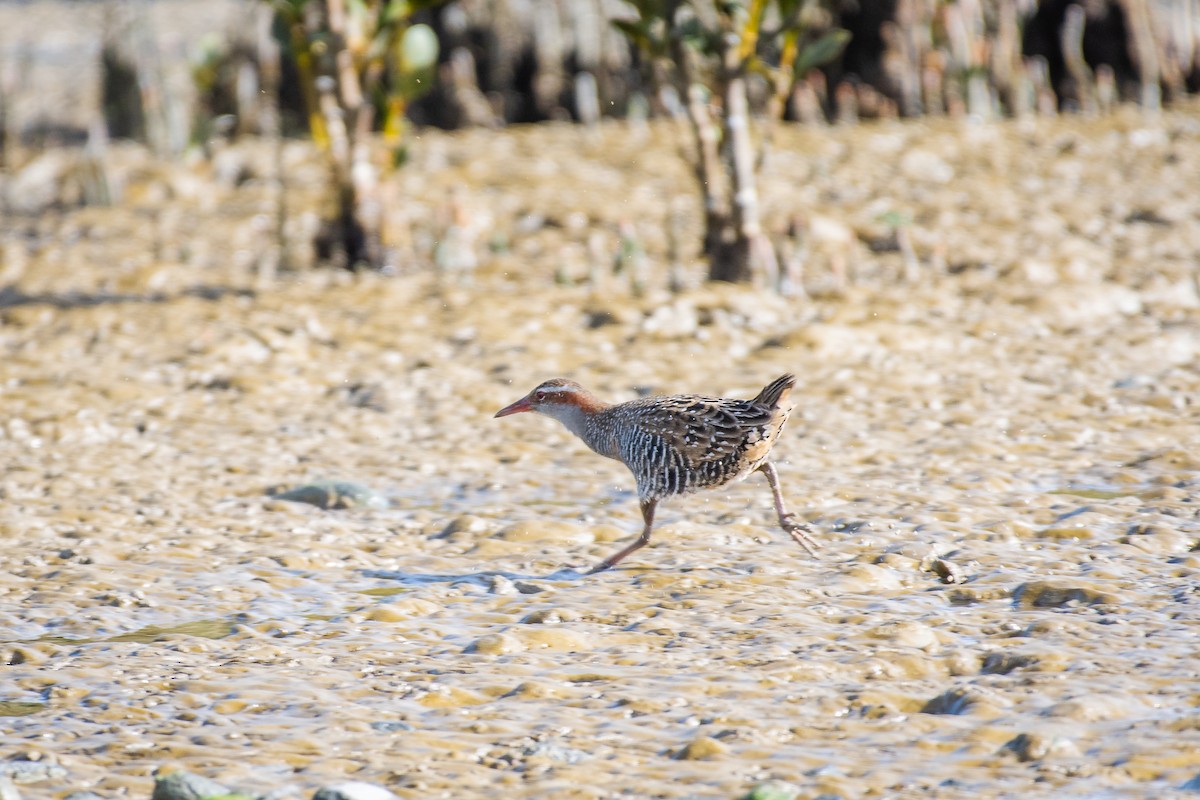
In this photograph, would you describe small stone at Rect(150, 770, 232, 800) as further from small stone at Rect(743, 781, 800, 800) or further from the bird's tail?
the bird's tail

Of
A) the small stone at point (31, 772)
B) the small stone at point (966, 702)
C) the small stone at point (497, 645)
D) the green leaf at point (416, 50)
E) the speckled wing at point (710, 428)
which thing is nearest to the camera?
the small stone at point (31, 772)

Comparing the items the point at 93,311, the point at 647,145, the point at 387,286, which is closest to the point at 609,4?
the point at 647,145

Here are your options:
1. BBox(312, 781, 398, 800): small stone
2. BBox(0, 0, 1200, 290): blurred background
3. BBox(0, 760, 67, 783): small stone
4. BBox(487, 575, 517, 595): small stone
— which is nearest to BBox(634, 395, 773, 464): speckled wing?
BBox(487, 575, 517, 595): small stone

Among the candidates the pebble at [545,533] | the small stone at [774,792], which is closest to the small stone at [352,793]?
the small stone at [774,792]

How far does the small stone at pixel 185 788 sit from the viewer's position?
400 centimetres

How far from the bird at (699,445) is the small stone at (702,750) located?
1.94 m

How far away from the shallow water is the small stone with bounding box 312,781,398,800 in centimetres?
14

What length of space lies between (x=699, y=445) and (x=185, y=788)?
2.76 metres

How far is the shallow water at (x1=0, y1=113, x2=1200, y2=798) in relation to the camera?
14.8 ft

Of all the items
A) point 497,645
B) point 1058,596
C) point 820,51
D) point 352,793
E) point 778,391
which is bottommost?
point 1058,596

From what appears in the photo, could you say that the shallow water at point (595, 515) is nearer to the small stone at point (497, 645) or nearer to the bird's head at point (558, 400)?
the small stone at point (497, 645)

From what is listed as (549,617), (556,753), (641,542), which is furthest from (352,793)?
(641,542)

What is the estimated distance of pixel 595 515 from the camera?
23.5ft

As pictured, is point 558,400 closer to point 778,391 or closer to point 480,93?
point 778,391
